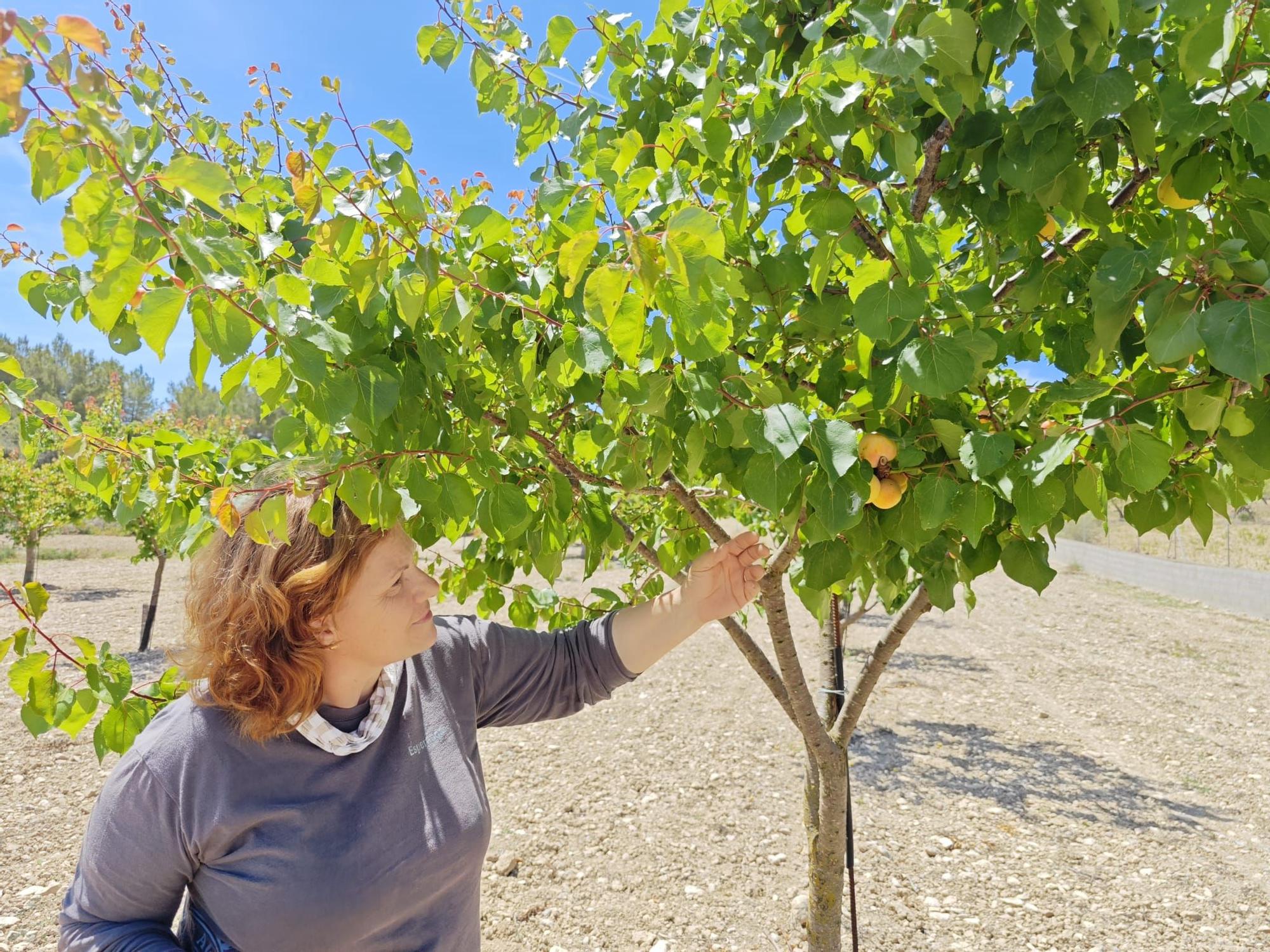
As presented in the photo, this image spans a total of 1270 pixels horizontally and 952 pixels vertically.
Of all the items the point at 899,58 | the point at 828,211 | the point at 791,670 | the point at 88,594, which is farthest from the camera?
the point at 88,594

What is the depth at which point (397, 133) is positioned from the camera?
1051 mm

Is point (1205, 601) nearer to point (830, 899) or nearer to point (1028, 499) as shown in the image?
point (830, 899)

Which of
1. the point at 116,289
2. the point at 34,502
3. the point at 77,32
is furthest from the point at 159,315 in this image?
the point at 34,502

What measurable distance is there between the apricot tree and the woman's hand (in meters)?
0.23

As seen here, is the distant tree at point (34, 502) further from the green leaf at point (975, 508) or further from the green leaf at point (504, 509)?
the green leaf at point (975, 508)

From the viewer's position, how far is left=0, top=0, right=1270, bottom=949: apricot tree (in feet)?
2.72

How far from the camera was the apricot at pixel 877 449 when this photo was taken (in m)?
1.21

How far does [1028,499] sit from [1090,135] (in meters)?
0.56

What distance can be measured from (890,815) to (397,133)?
507 cm

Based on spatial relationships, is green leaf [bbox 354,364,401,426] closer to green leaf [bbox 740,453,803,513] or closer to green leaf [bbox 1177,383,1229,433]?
green leaf [bbox 740,453,803,513]

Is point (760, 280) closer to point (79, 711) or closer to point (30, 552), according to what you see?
point (79, 711)

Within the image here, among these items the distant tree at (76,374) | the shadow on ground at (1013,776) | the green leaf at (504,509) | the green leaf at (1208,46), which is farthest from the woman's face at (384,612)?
the distant tree at (76,374)

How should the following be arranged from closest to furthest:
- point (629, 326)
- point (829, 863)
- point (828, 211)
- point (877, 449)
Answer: point (629, 326) < point (828, 211) < point (877, 449) < point (829, 863)

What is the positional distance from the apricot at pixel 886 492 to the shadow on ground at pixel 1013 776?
469 cm
